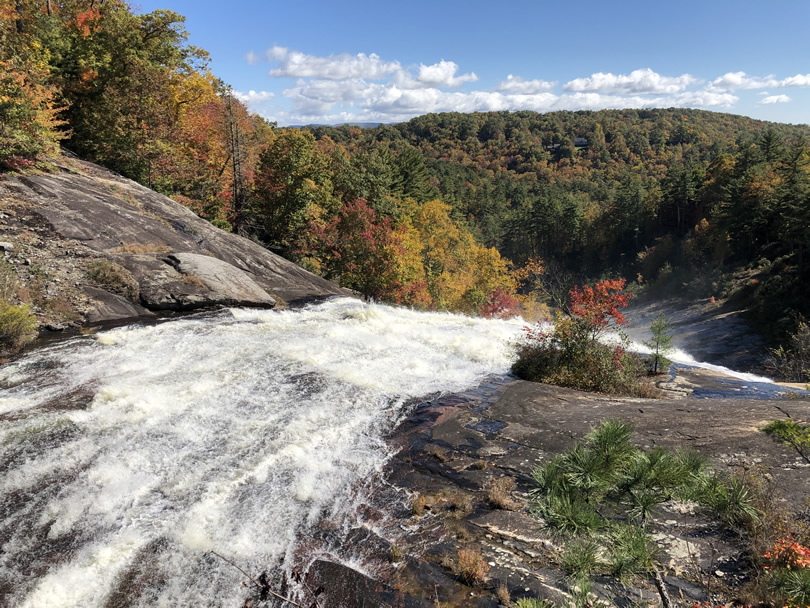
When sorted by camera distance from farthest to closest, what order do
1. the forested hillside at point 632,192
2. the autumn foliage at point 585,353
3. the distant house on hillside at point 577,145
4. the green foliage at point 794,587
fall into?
the distant house on hillside at point 577,145 < the forested hillside at point 632,192 < the autumn foliage at point 585,353 < the green foliage at point 794,587

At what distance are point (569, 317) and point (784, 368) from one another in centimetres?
1685

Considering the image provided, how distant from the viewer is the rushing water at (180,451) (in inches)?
222

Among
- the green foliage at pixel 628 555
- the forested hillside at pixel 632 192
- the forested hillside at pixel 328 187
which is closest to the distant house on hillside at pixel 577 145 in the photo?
the forested hillside at pixel 632 192

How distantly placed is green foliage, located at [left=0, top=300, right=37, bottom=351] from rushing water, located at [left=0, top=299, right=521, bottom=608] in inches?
28.4

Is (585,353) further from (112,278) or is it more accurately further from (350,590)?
(112,278)

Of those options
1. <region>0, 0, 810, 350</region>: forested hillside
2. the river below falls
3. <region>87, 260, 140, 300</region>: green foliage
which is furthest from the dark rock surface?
<region>87, 260, 140, 300</region>: green foliage

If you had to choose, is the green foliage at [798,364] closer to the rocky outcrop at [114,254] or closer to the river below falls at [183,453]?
the river below falls at [183,453]

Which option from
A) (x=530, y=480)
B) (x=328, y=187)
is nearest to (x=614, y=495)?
(x=530, y=480)

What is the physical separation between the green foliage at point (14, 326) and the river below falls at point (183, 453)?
2.41ft

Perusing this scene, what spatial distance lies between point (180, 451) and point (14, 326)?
272 inches

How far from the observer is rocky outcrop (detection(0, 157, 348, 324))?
1407cm

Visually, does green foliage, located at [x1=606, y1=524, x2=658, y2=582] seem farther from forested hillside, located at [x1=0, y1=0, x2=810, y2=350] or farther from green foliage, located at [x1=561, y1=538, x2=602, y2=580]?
forested hillside, located at [x1=0, y1=0, x2=810, y2=350]

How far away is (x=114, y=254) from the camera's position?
16203 mm

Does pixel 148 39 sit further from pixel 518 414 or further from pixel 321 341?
pixel 518 414
